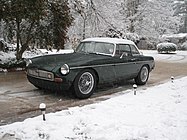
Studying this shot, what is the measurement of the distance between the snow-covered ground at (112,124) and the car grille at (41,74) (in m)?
1.35

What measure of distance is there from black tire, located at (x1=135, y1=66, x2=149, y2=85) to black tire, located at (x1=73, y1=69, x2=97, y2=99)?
7.70 feet

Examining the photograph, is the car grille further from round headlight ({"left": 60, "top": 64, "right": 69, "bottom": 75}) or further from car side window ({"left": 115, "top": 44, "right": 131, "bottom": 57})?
car side window ({"left": 115, "top": 44, "right": 131, "bottom": 57})

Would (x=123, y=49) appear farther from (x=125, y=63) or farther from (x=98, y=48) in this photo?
(x=98, y=48)

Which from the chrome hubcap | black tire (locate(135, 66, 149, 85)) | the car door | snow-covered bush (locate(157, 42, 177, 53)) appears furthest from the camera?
snow-covered bush (locate(157, 42, 177, 53))

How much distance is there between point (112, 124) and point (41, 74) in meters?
2.73

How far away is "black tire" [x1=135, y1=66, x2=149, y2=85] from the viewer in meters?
8.82

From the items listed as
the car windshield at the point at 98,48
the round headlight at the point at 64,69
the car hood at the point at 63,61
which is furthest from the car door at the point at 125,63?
the round headlight at the point at 64,69

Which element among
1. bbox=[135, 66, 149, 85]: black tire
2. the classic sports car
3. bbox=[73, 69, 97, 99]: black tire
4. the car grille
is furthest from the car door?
the car grille

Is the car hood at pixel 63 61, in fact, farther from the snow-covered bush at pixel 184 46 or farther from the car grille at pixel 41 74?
the snow-covered bush at pixel 184 46

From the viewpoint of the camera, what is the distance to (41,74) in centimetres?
657

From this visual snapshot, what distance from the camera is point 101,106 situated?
5.56m

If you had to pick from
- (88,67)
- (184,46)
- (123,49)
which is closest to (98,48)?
(123,49)

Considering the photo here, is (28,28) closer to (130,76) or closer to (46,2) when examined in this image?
(46,2)

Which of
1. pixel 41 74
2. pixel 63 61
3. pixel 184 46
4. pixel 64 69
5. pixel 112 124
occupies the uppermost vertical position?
pixel 184 46
